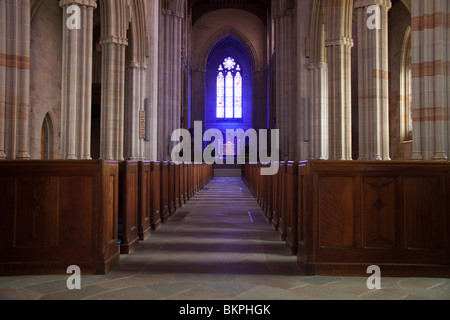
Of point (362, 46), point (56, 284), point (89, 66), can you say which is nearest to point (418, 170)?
point (56, 284)

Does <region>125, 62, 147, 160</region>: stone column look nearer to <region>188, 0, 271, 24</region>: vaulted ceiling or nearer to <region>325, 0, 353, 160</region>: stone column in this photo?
<region>325, 0, 353, 160</region>: stone column

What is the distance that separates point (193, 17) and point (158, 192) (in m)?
22.7

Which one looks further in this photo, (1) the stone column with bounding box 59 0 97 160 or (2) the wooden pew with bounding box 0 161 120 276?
(1) the stone column with bounding box 59 0 97 160

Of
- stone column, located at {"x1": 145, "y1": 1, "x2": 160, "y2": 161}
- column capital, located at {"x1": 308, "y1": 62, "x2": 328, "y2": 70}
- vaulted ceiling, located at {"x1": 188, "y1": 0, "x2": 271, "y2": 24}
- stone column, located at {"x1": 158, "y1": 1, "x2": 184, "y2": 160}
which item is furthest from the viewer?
vaulted ceiling, located at {"x1": 188, "y1": 0, "x2": 271, "y2": 24}

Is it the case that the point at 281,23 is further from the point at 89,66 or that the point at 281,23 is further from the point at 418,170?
the point at 418,170

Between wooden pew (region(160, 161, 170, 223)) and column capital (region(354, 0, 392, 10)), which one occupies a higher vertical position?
column capital (region(354, 0, 392, 10))

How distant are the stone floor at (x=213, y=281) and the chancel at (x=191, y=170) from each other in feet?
0.16

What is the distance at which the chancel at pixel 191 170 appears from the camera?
371cm

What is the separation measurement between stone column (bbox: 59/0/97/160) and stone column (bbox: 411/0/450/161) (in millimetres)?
5474

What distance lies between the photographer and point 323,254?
3.72m

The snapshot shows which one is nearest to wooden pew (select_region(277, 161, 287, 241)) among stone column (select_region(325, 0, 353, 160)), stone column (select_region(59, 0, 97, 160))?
stone column (select_region(59, 0, 97, 160))

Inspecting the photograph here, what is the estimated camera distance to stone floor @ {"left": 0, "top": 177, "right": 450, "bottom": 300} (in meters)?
3.08

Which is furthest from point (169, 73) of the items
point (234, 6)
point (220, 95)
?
point (220, 95)

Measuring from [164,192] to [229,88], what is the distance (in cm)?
2447
